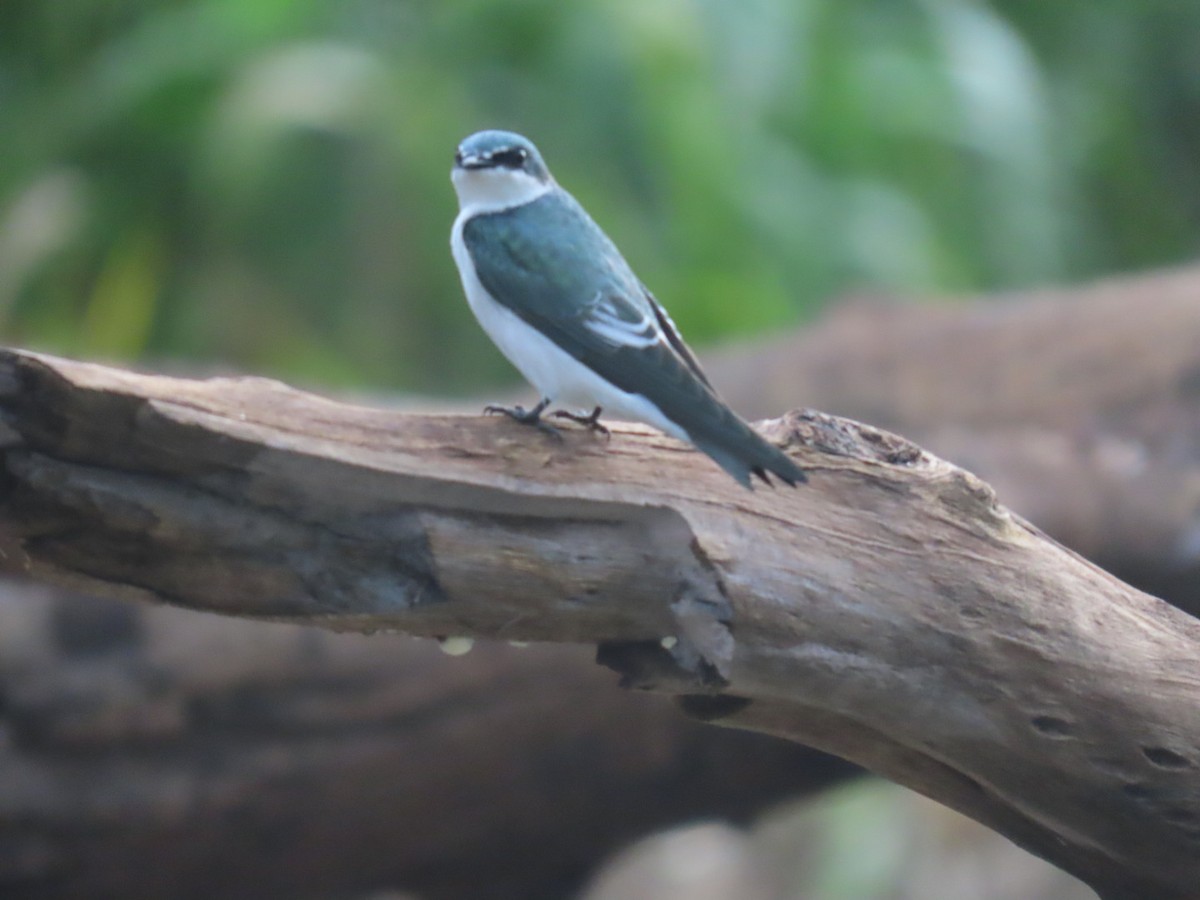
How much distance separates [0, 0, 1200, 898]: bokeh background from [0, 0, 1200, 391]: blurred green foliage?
16mm

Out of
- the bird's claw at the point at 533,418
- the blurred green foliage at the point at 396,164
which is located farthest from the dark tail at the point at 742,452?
the blurred green foliage at the point at 396,164

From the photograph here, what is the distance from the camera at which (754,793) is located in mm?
5410

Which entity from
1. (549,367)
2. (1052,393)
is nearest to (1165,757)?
(549,367)

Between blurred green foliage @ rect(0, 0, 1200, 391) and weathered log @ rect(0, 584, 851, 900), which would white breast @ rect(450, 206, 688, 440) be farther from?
blurred green foliage @ rect(0, 0, 1200, 391)

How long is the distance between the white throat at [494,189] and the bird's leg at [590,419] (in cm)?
51

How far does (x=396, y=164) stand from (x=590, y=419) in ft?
19.0

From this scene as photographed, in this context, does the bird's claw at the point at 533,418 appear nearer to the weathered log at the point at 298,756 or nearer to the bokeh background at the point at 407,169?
the weathered log at the point at 298,756

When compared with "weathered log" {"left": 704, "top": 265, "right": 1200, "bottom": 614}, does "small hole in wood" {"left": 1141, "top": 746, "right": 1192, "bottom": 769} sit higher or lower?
lower

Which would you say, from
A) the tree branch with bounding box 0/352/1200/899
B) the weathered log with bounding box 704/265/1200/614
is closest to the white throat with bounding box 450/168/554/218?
the tree branch with bounding box 0/352/1200/899

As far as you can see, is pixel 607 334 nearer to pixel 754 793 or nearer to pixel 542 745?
pixel 542 745

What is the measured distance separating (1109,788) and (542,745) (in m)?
2.84

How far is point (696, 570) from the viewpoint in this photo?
2.26 meters

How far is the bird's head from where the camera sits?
9.11 ft

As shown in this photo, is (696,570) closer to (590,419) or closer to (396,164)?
(590,419)
